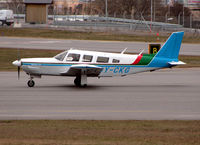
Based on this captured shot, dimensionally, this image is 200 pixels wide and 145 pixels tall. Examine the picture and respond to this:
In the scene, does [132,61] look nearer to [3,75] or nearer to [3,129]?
[3,75]

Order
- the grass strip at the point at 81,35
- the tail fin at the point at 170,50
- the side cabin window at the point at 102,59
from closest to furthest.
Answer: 1. the side cabin window at the point at 102,59
2. the tail fin at the point at 170,50
3. the grass strip at the point at 81,35

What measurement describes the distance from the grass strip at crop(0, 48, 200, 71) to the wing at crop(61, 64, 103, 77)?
28.4ft

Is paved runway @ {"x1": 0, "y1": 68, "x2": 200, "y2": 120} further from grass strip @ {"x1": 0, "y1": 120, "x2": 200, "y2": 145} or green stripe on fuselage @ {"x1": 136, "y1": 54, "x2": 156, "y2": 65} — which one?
green stripe on fuselage @ {"x1": 136, "y1": 54, "x2": 156, "y2": 65}

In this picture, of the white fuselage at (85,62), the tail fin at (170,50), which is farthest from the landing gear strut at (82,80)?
the tail fin at (170,50)

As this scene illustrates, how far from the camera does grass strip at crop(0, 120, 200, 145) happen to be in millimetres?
10156

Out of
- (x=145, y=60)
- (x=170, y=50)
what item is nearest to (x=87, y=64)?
(x=145, y=60)

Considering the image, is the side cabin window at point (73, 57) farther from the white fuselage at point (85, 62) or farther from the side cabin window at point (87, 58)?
the side cabin window at point (87, 58)

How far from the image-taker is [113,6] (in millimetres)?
94250

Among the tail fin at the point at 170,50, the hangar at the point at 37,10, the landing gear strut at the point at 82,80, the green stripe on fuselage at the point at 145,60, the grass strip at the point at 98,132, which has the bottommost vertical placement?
the grass strip at the point at 98,132

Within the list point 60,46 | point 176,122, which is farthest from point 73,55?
point 60,46

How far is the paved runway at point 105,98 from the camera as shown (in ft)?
46.4

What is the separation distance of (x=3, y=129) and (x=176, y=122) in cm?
508

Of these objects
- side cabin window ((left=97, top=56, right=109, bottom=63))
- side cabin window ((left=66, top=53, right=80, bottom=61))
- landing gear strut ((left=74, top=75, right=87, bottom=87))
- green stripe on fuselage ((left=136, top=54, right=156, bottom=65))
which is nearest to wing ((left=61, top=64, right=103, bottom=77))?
landing gear strut ((left=74, top=75, right=87, bottom=87))

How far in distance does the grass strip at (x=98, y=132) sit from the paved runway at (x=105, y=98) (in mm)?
1051
